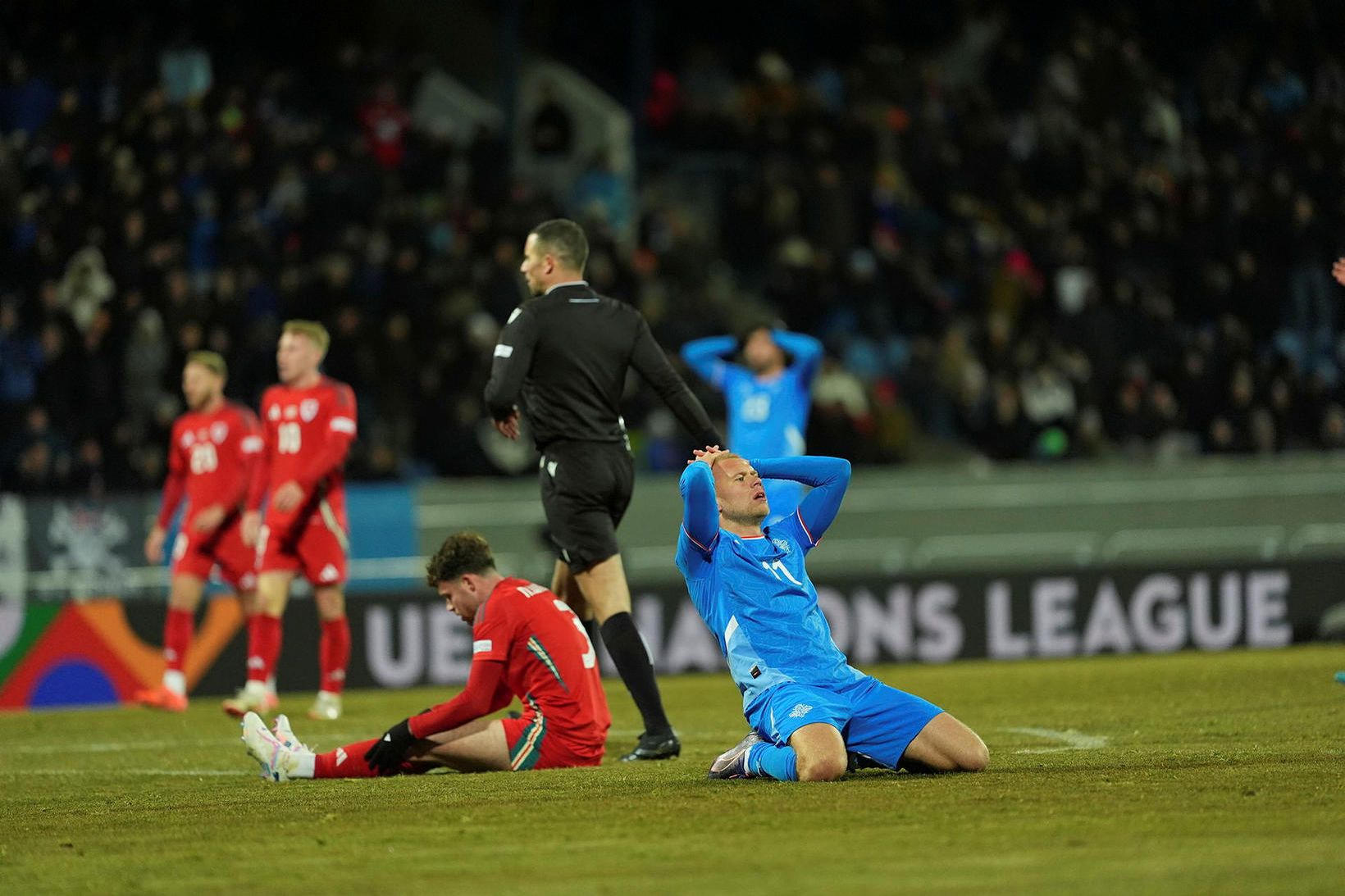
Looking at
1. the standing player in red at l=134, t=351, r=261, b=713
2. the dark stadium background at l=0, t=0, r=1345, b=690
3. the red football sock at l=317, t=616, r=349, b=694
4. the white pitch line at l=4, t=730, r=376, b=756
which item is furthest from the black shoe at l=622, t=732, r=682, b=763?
the dark stadium background at l=0, t=0, r=1345, b=690

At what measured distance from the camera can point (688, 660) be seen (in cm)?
1605

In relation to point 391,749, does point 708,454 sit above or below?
above

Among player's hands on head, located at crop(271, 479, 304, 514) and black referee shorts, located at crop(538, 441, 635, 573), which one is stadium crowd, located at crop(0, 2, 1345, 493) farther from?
black referee shorts, located at crop(538, 441, 635, 573)

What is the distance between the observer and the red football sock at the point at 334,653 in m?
11.9

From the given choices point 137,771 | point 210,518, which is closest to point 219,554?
point 210,518

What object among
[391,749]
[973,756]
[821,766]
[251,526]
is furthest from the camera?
[251,526]

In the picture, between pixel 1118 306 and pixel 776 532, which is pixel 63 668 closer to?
pixel 776 532

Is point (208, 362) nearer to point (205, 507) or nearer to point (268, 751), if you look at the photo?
point (205, 507)

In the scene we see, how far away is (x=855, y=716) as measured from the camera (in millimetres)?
7273

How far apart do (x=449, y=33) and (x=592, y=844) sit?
1918 centimetres

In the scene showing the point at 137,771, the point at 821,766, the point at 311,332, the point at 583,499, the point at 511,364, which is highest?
the point at 311,332

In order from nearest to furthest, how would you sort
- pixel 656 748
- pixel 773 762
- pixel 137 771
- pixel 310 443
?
pixel 773 762, pixel 656 748, pixel 137 771, pixel 310 443

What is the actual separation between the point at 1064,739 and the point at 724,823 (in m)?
3.24

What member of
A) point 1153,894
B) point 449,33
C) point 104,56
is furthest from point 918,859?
point 449,33
